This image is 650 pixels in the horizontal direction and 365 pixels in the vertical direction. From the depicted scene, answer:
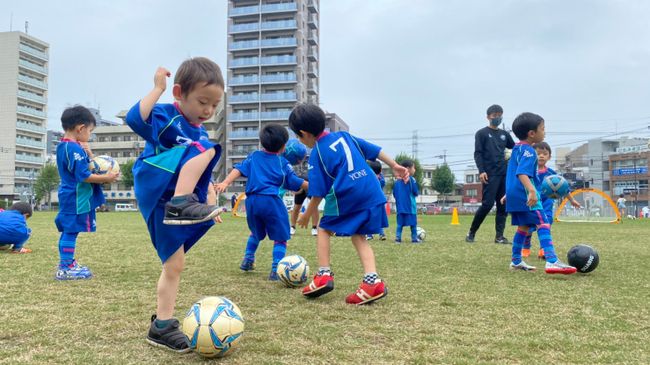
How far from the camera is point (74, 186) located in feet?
16.2

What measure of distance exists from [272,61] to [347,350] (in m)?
66.4

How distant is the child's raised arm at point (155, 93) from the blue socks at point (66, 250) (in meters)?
2.96

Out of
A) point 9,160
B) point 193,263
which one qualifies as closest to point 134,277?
point 193,263

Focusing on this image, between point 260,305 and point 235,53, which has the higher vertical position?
point 235,53

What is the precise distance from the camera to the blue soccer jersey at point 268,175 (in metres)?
5.03

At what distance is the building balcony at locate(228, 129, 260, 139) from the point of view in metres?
65.0

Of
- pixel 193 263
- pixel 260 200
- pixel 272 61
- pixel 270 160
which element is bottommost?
pixel 193 263

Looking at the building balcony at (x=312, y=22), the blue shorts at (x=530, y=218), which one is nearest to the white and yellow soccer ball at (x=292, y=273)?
the blue shorts at (x=530, y=218)

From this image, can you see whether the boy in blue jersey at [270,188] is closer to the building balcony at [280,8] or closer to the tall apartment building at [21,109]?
the building balcony at [280,8]

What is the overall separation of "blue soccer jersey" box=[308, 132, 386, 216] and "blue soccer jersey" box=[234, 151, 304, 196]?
108 centimetres

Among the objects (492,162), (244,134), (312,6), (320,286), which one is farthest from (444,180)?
(320,286)

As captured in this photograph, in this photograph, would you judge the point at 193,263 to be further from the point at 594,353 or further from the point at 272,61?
the point at 272,61

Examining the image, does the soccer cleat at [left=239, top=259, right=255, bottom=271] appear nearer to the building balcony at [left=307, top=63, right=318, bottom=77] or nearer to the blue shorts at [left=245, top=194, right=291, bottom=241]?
the blue shorts at [left=245, top=194, right=291, bottom=241]

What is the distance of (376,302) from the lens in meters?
3.68
